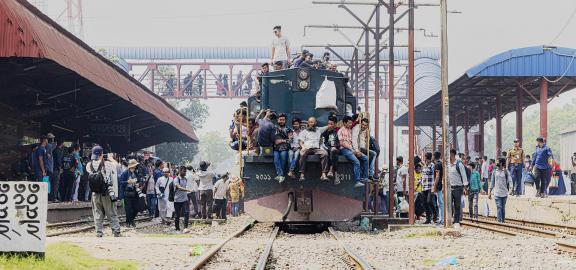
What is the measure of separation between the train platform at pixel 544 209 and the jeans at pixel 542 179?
1.01 feet

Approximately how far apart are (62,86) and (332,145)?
816cm

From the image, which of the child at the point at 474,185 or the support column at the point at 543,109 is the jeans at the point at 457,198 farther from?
the support column at the point at 543,109

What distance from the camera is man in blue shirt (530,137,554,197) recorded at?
68.0ft

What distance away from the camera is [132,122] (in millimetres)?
32750

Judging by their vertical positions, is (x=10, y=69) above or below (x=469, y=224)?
above

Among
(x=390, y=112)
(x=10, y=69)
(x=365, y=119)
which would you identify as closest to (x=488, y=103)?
(x=390, y=112)

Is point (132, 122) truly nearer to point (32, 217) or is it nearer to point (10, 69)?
point (10, 69)

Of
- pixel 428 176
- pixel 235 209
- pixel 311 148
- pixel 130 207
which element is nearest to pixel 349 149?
pixel 311 148

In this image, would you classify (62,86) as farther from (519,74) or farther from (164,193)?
(519,74)

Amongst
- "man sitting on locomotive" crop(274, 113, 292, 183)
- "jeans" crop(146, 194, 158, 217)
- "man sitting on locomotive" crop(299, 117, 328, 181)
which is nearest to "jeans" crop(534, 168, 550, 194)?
"man sitting on locomotive" crop(299, 117, 328, 181)

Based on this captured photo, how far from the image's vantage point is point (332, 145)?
55.9 ft

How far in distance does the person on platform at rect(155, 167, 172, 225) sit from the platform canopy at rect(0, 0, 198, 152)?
8.79 feet

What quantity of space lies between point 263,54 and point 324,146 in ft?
155

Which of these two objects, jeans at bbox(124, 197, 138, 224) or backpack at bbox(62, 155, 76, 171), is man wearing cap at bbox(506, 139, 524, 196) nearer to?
jeans at bbox(124, 197, 138, 224)
